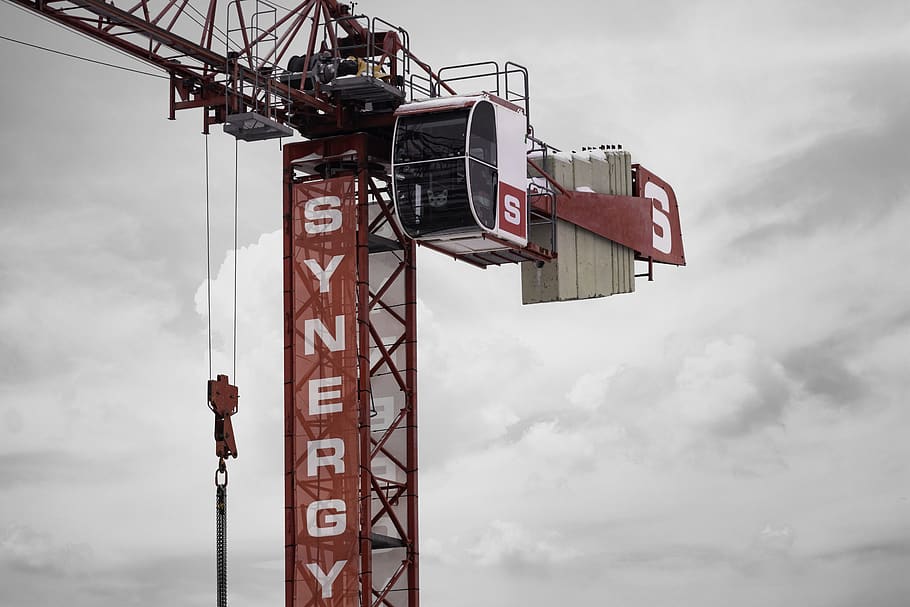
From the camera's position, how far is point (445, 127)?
41.7m

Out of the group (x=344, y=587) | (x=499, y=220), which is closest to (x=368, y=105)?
(x=499, y=220)

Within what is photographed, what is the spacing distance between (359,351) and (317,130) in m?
5.64

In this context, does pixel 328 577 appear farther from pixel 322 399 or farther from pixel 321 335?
pixel 321 335

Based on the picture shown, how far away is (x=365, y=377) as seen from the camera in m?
42.5

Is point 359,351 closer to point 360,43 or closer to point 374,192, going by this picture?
point 374,192

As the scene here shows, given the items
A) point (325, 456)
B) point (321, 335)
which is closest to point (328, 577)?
point (325, 456)

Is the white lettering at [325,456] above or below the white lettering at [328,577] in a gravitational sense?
above

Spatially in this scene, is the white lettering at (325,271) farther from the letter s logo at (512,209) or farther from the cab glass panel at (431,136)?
the letter s logo at (512,209)

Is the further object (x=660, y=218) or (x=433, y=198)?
(x=660, y=218)

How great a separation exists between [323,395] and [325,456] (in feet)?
4.79

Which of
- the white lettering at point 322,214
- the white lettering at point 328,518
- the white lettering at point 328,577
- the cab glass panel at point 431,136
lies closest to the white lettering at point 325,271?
the white lettering at point 322,214

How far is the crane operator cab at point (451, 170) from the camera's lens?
41438 mm

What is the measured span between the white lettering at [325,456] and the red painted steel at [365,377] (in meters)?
0.12

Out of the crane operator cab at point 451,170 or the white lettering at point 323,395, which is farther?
the white lettering at point 323,395
